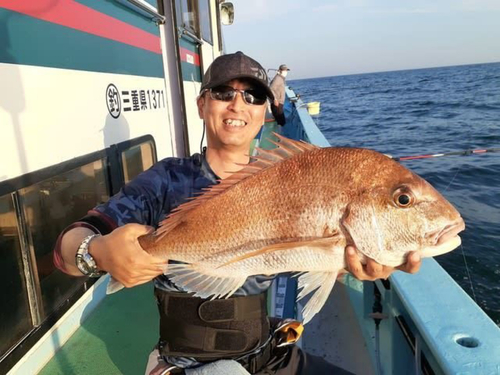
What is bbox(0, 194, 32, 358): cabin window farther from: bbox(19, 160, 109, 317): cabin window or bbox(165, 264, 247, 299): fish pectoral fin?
bbox(165, 264, 247, 299): fish pectoral fin

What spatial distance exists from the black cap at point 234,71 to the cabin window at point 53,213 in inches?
41.3

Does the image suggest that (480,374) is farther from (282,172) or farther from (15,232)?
(15,232)

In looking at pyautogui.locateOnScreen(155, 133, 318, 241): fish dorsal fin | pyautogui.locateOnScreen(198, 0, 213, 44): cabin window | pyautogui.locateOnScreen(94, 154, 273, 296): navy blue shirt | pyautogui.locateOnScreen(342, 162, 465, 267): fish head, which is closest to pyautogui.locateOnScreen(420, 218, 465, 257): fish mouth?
pyautogui.locateOnScreen(342, 162, 465, 267): fish head

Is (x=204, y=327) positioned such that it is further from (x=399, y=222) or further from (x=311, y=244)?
(x=399, y=222)

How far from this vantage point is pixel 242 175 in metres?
1.57

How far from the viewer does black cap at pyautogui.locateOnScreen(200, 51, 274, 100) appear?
1815 mm

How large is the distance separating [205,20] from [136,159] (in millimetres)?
3616

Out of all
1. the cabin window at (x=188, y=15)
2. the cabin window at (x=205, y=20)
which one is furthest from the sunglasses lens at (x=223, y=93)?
the cabin window at (x=205, y=20)

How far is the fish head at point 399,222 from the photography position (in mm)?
1438

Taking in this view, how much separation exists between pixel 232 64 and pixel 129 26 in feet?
5.57

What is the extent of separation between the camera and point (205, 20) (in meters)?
6.08

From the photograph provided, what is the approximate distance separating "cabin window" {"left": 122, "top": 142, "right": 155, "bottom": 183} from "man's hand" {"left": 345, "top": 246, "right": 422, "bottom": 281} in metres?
2.08

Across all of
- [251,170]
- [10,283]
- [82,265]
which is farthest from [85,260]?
[10,283]

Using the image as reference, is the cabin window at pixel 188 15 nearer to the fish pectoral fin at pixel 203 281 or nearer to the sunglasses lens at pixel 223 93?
the sunglasses lens at pixel 223 93
